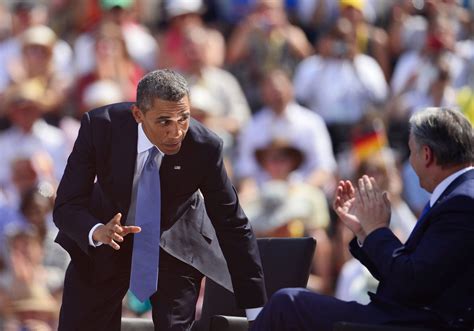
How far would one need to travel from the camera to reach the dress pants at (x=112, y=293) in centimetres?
496

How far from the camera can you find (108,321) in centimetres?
505

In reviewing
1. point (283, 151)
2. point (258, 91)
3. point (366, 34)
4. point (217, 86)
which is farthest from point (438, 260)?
point (366, 34)

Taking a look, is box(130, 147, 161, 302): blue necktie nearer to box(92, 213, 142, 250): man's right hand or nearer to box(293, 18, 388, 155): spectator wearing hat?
box(92, 213, 142, 250): man's right hand

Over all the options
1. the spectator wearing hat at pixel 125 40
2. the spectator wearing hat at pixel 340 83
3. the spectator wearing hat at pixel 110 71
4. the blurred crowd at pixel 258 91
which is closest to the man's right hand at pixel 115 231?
the blurred crowd at pixel 258 91

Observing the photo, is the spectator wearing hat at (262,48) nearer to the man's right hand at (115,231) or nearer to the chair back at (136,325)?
the chair back at (136,325)

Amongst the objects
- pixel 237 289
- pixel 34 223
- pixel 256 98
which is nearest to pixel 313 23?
pixel 256 98

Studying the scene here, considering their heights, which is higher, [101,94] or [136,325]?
[101,94]

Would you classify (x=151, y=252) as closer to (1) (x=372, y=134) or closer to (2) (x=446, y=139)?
(2) (x=446, y=139)

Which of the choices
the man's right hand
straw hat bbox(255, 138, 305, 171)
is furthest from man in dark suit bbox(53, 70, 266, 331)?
straw hat bbox(255, 138, 305, 171)

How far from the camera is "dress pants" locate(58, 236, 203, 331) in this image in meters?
4.96

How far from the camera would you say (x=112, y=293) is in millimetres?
5035

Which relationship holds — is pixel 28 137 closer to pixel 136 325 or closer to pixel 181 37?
pixel 181 37

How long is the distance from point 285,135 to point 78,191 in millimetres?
4592

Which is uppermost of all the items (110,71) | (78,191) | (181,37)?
(181,37)
